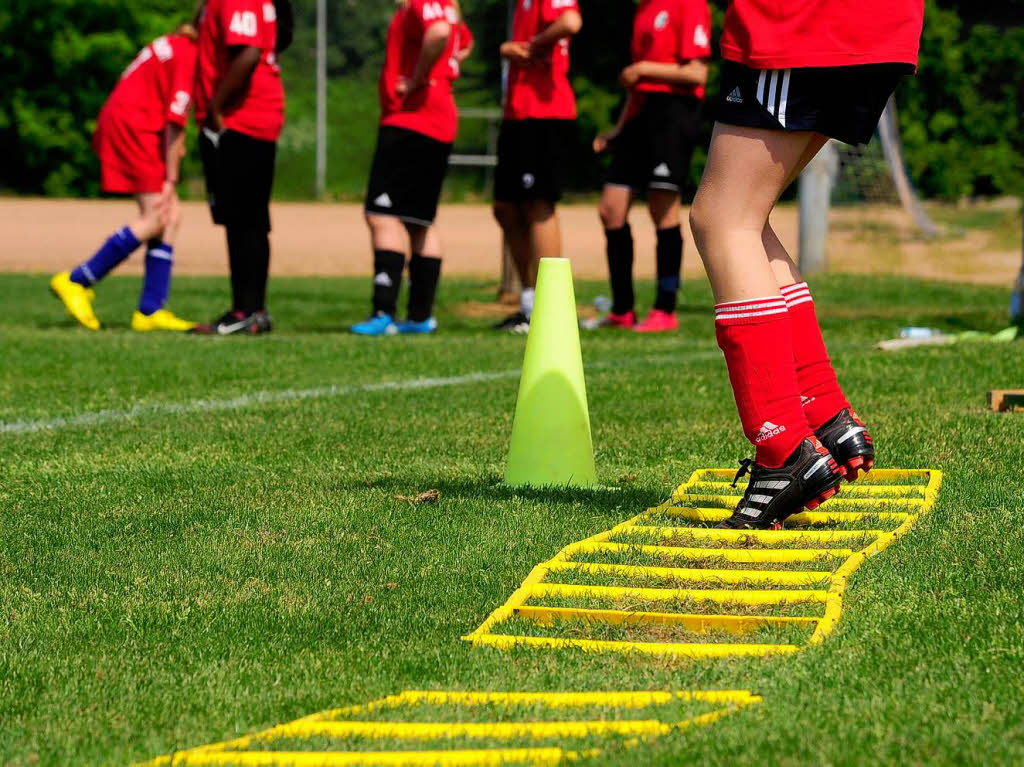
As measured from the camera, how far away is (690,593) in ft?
10.9

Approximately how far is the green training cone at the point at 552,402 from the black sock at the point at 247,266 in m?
5.23

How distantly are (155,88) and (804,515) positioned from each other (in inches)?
306

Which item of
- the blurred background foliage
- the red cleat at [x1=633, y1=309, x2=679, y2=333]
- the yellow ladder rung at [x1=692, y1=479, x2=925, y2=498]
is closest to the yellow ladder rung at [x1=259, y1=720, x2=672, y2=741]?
the yellow ladder rung at [x1=692, y1=479, x2=925, y2=498]

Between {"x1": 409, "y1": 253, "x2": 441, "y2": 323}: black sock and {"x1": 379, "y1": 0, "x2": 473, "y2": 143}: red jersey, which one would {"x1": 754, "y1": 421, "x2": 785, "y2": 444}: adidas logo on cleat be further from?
{"x1": 409, "y1": 253, "x2": 441, "y2": 323}: black sock

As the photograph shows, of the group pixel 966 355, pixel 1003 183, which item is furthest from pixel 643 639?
pixel 1003 183

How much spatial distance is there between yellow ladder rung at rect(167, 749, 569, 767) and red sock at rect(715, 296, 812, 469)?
175 cm

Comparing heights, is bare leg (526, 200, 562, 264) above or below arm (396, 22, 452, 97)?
below

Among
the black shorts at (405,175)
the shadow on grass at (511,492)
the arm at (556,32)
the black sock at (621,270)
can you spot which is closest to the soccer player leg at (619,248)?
the black sock at (621,270)

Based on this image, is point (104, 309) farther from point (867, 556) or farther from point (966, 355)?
point (867, 556)

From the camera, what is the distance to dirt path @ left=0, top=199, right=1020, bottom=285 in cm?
1681

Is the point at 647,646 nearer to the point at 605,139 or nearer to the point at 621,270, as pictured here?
the point at 621,270

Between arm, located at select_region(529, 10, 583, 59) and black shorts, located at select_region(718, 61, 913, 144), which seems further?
arm, located at select_region(529, 10, 583, 59)

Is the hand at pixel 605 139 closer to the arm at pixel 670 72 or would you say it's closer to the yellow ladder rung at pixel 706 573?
the arm at pixel 670 72

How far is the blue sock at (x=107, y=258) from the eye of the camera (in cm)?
1048
